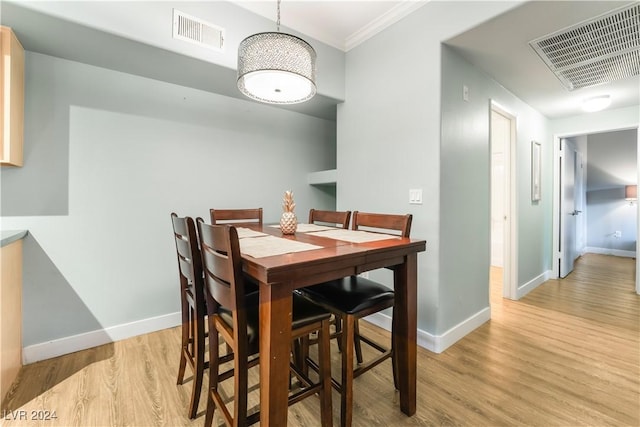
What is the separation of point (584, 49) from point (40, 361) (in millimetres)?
4499

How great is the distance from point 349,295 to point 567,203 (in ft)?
14.1

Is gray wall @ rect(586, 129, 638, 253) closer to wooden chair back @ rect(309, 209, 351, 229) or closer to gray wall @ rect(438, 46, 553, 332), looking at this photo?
gray wall @ rect(438, 46, 553, 332)

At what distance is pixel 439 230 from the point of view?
2.07 m

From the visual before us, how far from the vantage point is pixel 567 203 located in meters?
4.03

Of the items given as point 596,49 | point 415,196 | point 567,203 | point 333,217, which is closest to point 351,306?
point 333,217

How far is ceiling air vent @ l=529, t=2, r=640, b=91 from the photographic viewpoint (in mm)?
1797

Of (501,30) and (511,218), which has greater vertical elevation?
(501,30)

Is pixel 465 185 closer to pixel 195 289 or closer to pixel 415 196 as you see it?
pixel 415 196

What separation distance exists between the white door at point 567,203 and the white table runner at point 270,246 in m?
4.25

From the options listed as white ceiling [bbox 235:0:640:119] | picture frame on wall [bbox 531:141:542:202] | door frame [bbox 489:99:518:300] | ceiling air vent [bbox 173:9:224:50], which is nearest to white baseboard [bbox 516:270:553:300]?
door frame [bbox 489:99:518:300]

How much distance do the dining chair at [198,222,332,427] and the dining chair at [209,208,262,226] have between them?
0.98m

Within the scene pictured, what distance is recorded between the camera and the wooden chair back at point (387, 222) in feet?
5.42

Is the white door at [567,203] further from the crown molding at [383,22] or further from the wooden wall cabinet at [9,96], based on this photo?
the wooden wall cabinet at [9,96]

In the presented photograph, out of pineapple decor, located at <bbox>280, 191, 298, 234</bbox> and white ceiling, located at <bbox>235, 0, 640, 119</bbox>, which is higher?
white ceiling, located at <bbox>235, 0, 640, 119</bbox>
